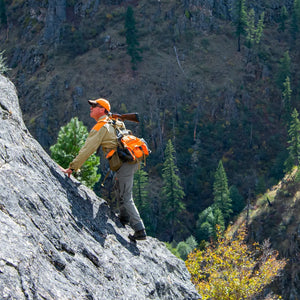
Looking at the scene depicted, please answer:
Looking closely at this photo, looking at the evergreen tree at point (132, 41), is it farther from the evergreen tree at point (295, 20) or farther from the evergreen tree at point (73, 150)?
the evergreen tree at point (73, 150)

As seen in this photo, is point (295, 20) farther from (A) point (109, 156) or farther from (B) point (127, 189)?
(A) point (109, 156)

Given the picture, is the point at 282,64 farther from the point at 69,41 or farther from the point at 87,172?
the point at 87,172

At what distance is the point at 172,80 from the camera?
63281 mm

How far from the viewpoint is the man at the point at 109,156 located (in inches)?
276

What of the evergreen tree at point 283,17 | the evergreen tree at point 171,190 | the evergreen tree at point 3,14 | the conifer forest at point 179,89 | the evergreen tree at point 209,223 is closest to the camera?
the evergreen tree at point 209,223

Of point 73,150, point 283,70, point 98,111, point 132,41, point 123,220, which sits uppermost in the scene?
point 98,111

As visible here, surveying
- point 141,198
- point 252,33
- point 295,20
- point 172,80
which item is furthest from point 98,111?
point 295,20

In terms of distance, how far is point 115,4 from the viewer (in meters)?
74.8

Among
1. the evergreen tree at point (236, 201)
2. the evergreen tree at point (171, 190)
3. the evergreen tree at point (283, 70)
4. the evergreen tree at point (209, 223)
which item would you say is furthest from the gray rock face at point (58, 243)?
the evergreen tree at point (283, 70)

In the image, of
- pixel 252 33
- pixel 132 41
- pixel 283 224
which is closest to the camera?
pixel 283 224

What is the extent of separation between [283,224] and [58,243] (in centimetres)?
4234

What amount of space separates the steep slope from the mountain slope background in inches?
142

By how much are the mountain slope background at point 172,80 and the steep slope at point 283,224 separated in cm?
360

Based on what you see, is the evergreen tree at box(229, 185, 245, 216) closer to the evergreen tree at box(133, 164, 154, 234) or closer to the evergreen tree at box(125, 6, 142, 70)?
the evergreen tree at box(133, 164, 154, 234)
